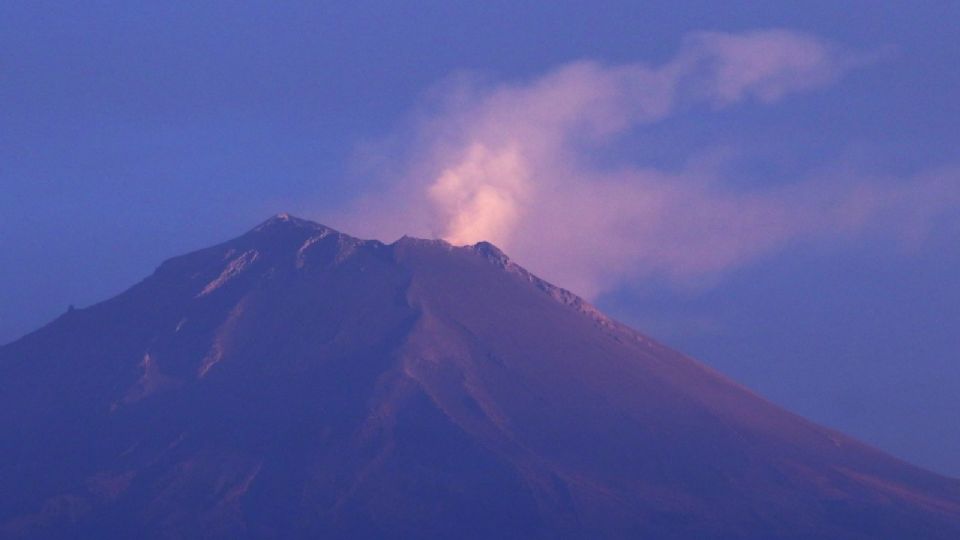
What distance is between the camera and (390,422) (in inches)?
6166

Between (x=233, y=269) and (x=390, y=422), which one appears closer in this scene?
(x=390, y=422)

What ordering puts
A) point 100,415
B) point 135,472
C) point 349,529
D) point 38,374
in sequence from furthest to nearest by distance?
point 38,374, point 100,415, point 135,472, point 349,529

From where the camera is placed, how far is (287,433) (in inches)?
6216

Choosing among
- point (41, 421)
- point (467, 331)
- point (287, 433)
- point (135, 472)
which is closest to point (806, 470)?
point (467, 331)

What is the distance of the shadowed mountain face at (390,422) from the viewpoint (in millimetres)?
146250

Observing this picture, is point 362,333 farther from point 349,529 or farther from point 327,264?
point 349,529

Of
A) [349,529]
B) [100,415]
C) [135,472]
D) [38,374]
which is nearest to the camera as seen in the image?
[349,529]

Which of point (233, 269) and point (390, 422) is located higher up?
point (233, 269)

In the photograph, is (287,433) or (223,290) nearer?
(287,433)

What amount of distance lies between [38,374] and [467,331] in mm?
39570

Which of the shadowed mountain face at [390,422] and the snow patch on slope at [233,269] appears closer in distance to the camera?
the shadowed mountain face at [390,422]

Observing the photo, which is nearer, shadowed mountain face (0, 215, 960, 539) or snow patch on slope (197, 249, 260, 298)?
shadowed mountain face (0, 215, 960, 539)

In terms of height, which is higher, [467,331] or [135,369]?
[467,331]

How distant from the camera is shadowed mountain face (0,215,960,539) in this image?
14625 centimetres
